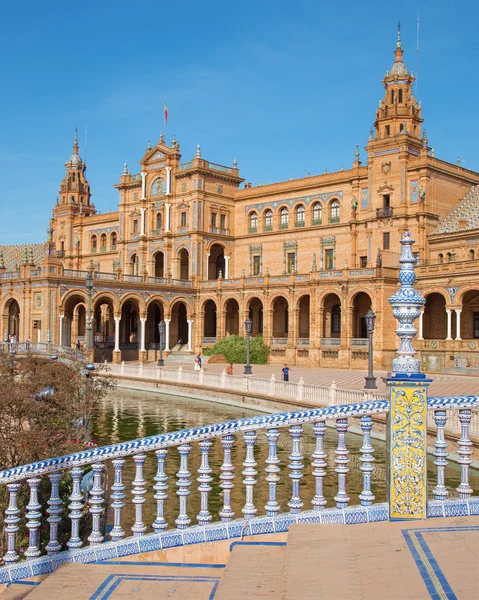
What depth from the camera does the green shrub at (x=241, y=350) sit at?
1775 inches

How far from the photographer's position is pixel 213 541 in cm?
570

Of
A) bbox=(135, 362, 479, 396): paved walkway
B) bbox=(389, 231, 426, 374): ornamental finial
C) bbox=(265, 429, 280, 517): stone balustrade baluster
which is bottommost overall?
bbox=(135, 362, 479, 396): paved walkway

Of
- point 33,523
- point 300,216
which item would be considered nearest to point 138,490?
point 33,523

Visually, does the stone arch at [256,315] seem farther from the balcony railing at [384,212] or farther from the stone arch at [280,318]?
the balcony railing at [384,212]

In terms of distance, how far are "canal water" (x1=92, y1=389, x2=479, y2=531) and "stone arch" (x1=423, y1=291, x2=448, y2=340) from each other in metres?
19.3

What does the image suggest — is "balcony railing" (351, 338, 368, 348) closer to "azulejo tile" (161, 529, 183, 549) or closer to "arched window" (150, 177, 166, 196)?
"arched window" (150, 177, 166, 196)

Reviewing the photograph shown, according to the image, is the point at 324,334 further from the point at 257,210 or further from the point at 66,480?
the point at 66,480

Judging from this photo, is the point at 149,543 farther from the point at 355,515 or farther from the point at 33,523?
the point at 355,515

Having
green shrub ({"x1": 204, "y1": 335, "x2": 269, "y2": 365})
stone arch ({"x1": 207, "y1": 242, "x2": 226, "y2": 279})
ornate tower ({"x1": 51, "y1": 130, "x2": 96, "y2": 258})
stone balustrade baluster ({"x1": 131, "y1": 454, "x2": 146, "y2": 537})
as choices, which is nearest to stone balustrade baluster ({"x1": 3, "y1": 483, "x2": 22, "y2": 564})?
stone balustrade baluster ({"x1": 131, "y1": 454, "x2": 146, "y2": 537})

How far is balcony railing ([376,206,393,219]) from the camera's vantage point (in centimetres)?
4459

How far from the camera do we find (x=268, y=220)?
5462 cm

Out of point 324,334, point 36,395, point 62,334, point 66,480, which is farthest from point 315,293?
point 66,480

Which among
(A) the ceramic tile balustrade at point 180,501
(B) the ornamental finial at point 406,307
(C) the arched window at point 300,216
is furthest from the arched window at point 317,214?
(A) the ceramic tile balustrade at point 180,501

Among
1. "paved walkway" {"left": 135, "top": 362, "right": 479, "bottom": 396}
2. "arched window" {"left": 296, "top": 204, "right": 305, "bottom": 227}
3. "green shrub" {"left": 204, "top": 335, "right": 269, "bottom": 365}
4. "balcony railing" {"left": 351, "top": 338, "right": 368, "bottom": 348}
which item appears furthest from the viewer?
"arched window" {"left": 296, "top": 204, "right": 305, "bottom": 227}
